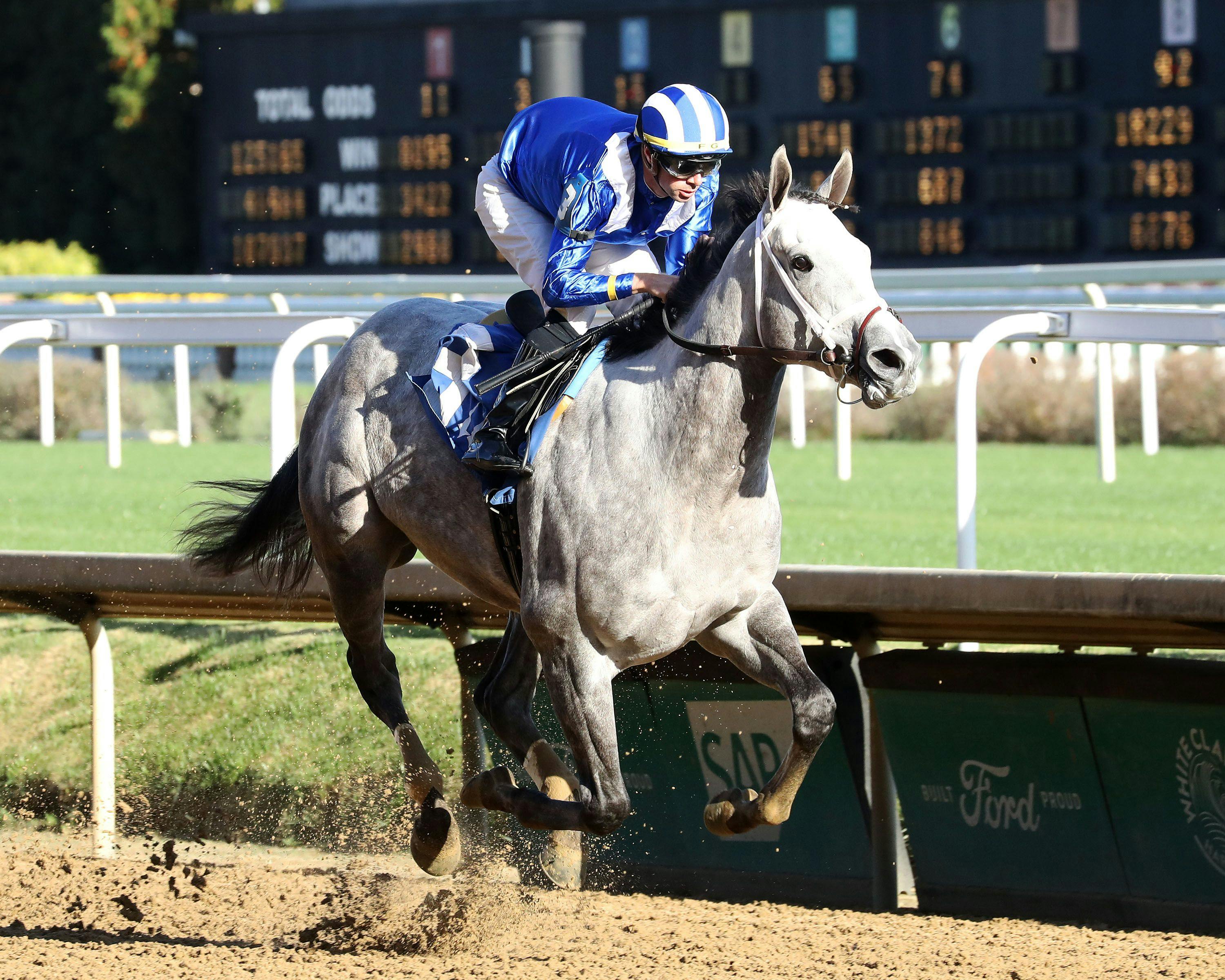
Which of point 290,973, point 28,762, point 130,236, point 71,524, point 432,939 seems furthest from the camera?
point 130,236

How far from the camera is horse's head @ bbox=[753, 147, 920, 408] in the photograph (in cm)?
304

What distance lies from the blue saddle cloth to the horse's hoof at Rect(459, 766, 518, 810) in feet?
1.95

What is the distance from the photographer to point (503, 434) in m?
3.56

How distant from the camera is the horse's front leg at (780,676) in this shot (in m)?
3.56

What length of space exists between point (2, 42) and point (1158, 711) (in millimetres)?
26830

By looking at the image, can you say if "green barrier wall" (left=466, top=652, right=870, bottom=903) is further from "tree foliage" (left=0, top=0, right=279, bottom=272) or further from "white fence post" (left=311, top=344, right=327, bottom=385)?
"tree foliage" (left=0, top=0, right=279, bottom=272)

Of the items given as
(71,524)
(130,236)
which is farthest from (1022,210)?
(130,236)

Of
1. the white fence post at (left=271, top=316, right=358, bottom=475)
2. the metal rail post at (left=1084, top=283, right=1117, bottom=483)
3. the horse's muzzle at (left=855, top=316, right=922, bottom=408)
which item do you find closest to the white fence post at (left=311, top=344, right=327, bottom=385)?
the white fence post at (left=271, top=316, right=358, bottom=475)

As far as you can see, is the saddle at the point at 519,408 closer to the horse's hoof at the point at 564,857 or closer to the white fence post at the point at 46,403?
the horse's hoof at the point at 564,857

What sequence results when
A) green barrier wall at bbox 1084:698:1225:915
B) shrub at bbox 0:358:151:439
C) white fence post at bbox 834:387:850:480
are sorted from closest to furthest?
green barrier wall at bbox 1084:698:1225:915
white fence post at bbox 834:387:850:480
shrub at bbox 0:358:151:439

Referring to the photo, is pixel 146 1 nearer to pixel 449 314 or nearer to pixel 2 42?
pixel 2 42

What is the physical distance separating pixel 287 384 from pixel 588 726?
5.44 feet

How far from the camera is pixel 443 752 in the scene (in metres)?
5.44

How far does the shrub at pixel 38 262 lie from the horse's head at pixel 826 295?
16.6 metres
